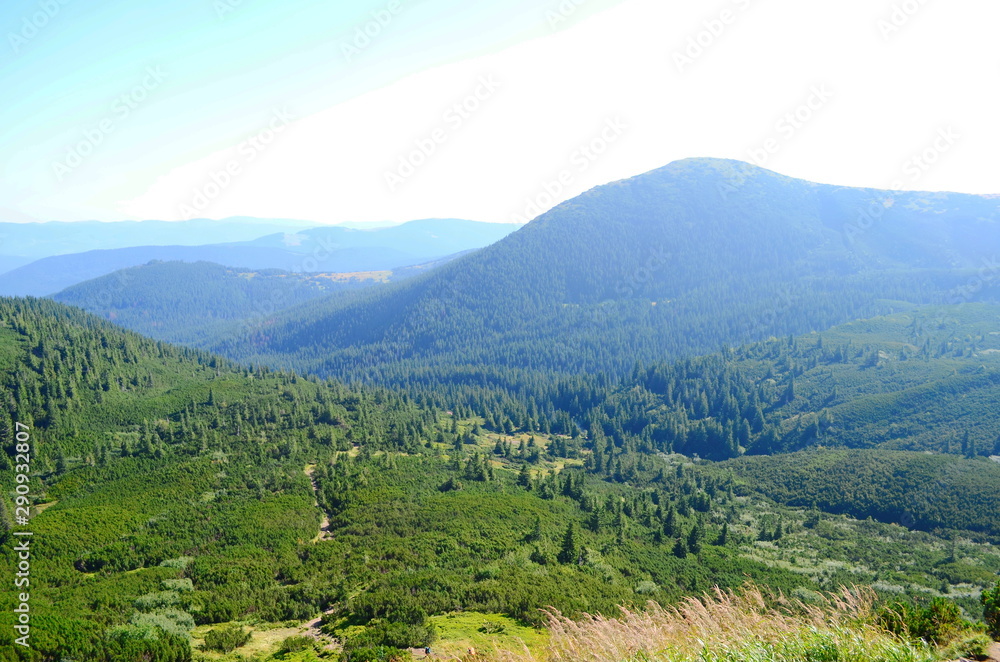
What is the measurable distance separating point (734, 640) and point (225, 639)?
34.7 metres

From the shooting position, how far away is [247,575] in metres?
50.0

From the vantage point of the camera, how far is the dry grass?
13.3m

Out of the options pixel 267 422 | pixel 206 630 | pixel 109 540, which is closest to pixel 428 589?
pixel 206 630

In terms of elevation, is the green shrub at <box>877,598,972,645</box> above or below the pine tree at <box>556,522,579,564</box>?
above

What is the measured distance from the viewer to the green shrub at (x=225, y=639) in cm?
3472

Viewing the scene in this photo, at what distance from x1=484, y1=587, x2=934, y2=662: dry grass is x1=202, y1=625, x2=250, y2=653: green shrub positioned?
27.8m

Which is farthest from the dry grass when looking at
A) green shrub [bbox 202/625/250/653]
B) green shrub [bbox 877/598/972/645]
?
green shrub [bbox 202/625/250/653]

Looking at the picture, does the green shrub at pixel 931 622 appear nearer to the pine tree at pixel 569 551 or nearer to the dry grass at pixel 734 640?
the dry grass at pixel 734 640

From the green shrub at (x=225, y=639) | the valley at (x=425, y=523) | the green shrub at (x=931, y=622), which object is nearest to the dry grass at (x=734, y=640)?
the valley at (x=425, y=523)

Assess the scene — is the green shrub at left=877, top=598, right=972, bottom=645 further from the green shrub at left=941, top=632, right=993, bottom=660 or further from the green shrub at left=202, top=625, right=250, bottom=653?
the green shrub at left=202, top=625, right=250, bottom=653

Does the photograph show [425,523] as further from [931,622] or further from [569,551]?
[931,622]

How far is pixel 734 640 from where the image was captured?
15.0m

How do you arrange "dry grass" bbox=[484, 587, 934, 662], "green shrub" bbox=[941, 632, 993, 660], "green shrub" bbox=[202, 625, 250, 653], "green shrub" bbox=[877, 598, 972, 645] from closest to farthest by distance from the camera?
"dry grass" bbox=[484, 587, 934, 662] → "green shrub" bbox=[941, 632, 993, 660] → "green shrub" bbox=[877, 598, 972, 645] → "green shrub" bbox=[202, 625, 250, 653]

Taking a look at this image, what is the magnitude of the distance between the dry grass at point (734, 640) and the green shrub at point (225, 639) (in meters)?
27.8
